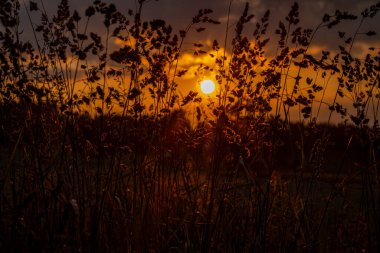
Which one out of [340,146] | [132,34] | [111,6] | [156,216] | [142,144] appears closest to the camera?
[111,6]

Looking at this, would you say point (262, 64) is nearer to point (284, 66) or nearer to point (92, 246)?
point (284, 66)

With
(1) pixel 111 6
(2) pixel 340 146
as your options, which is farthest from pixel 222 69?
(2) pixel 340 146

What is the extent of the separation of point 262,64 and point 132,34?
867 millimetres

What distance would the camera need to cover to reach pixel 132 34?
2.58m

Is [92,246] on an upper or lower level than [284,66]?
lower

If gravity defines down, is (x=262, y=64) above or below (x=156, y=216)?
above

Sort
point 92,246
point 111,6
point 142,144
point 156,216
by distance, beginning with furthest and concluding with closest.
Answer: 1. point 142,144
2. point 156,216
3. point 111,6
4. point 92,246

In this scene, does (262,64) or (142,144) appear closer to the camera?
(262,64)

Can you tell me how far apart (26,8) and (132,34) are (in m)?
0.67

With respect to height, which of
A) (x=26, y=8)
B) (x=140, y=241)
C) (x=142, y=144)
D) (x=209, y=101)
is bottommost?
(x=140, y=241)

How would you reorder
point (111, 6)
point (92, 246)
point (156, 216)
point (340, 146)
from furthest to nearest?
1. point (340, 146)
2. point (156, 216)
3. point (111, 6)
4. point (92, 246)

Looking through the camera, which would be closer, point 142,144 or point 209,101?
point 209,101

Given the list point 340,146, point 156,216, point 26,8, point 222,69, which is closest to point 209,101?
point 222,69

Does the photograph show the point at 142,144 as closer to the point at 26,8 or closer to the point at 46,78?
the point at 46,78
